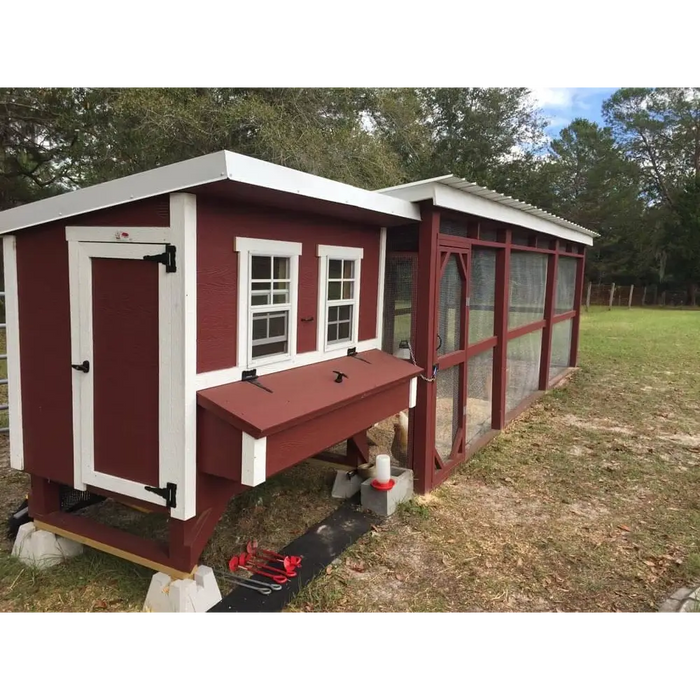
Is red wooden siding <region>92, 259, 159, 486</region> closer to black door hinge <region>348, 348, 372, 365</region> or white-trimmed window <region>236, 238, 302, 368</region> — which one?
white-trimmed window <region>236, 238, 302, 368</region>

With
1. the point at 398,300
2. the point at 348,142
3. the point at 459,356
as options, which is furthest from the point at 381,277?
the point at 348,142

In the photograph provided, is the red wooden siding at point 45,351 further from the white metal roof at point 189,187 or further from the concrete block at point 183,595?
the concrete block at point 183,595

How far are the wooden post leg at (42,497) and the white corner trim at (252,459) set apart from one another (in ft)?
5.37

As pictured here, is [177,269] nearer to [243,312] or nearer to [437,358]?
[243,312]

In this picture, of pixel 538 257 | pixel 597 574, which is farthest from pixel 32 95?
pixel 597 574

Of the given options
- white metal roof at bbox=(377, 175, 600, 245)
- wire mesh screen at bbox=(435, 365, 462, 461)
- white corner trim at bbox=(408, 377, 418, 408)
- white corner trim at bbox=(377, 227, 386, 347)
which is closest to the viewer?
white metal roof at bbox=(377, 175, 600, 245)

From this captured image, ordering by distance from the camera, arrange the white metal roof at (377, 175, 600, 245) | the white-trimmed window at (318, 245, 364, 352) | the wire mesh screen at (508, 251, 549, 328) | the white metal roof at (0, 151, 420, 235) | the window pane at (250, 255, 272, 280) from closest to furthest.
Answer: the white metal roof at (0, 151, 420, 235) → the window pane at (250, 255, 272, 280) → the white-trimmed window at (318, 245, 364, 352) → the white metal roof at (377, 175, 600, 245) → the wire mesh screen at (508, 251, 549, 328)

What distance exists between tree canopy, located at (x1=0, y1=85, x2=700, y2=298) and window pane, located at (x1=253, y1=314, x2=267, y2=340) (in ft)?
26.8

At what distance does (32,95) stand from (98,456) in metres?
11.3

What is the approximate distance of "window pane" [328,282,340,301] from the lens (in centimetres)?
397

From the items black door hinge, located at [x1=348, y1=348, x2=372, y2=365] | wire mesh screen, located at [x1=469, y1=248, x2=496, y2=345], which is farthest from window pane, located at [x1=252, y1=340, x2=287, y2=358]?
wire mesh screen, located at [x1=469, y1=248, x2=496, y2=345]

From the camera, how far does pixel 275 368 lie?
135 inches

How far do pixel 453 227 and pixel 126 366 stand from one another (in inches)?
119

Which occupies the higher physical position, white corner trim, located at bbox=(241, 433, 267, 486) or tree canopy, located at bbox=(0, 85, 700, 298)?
tree canopy, located at bbox=(0, 85, 700, 298)
